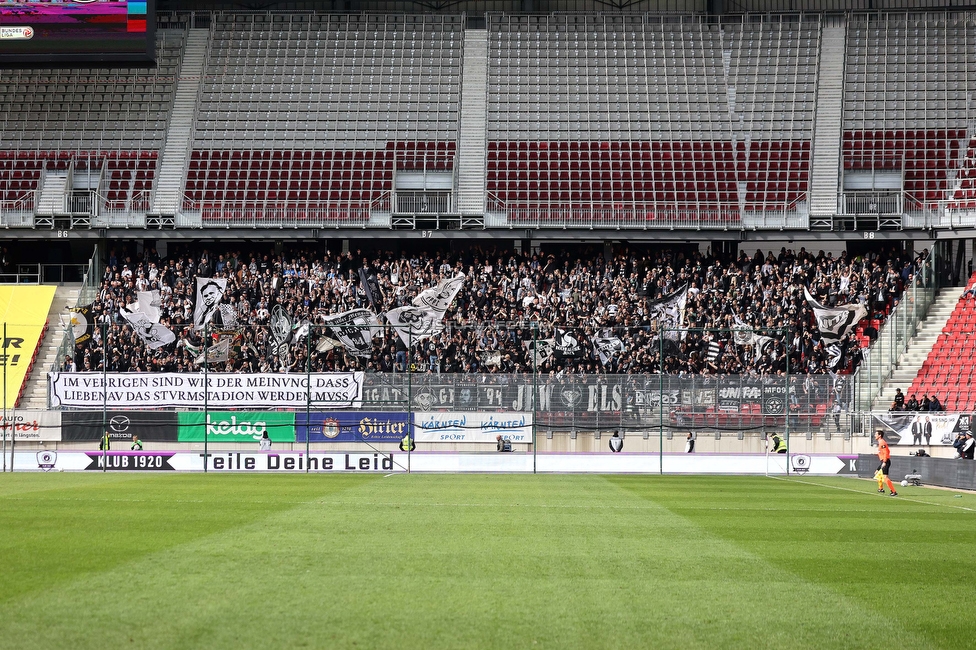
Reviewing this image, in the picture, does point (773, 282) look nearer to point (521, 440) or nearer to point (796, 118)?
point (796, 118)

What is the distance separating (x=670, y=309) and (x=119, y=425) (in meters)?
18.2

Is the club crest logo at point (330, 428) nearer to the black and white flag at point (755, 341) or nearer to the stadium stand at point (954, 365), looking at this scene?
the black and white flag at point (755, 341)

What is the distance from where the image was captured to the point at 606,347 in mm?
31406

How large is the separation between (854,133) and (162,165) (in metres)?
27.6

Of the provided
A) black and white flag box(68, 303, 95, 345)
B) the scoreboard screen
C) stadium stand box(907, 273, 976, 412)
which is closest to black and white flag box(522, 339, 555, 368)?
stadium stand box(907, 273, 976, 412)

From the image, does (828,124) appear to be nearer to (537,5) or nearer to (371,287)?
(537,5)

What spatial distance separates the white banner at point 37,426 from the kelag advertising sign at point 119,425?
0.66ft

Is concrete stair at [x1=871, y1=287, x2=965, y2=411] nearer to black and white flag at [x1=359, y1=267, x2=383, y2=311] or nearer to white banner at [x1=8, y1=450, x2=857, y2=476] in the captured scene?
white banner at [x1=8, y1=450, x2=857, y2=476]

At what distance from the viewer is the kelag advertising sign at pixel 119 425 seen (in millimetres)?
28516

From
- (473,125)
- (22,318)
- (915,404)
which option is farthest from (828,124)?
(22,318)

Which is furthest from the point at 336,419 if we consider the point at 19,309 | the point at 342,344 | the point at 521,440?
the point at 19,309

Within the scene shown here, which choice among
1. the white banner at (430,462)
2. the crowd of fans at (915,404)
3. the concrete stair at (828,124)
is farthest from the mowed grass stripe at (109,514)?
the concrete stair at (828,124)

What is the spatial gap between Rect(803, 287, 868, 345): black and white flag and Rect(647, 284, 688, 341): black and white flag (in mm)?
4399

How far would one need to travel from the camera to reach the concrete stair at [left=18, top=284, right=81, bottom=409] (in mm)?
30875
